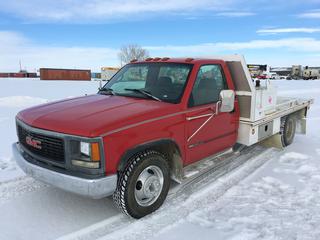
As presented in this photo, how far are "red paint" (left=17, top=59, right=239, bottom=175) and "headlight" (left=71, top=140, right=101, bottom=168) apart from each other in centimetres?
→ 10

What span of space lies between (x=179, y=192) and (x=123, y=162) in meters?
1.32

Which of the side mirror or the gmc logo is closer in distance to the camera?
the gmc logo

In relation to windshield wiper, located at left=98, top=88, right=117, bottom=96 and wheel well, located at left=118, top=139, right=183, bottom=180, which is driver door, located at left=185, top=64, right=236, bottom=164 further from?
windshield wiper, located at left=98, top=88, right=117, bottom=96

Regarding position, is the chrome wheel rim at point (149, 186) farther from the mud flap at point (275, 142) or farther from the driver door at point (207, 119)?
the mud flap at point (275, 142)

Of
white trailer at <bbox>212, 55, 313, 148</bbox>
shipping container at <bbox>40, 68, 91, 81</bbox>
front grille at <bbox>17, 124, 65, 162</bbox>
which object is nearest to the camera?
front grille at <bbox>17, 124, 65, 162</bbox>

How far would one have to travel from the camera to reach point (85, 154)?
318 centimetres

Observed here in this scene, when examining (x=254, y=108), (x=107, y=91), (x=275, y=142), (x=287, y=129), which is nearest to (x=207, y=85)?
(x=254, y=108)

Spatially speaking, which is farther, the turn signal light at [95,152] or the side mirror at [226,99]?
the side mirror at [226,99]

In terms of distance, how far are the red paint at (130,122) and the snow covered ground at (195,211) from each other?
25.6 inches

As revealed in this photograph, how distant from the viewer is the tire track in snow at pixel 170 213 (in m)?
3.33

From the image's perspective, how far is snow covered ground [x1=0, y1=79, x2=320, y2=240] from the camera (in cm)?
335

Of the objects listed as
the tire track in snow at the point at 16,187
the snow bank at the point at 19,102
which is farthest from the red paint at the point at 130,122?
the snow bank at the point at 19,102

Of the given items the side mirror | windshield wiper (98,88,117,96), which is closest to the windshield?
windshield wiper (98,88,117,96)

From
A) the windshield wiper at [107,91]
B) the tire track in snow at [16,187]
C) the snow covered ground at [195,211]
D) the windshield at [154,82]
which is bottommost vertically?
the snow covered ground at [195,211]
